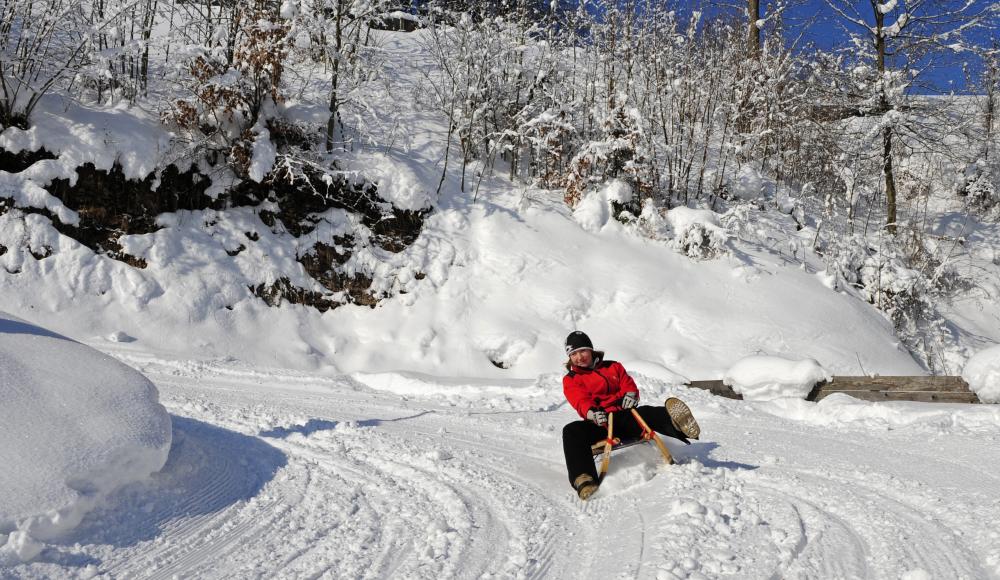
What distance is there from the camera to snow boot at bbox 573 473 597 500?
369 centimetres

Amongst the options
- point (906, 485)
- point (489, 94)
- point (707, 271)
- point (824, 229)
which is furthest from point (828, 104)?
point (906, 485)

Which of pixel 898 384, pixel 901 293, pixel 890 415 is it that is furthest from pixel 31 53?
pixel 901 293

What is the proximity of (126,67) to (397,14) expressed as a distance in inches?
201

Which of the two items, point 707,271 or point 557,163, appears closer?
point 707,271

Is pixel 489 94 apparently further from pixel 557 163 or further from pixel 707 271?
pixel 707 271

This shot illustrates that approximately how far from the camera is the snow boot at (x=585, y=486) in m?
3.69

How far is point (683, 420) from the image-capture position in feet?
13.6

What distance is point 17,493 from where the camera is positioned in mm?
2643

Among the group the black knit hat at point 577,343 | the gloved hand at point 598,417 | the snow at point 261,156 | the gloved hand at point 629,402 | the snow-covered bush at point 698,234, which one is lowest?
the gloved hand at point 598,417

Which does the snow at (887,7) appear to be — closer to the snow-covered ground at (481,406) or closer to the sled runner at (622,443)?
the snow-covered ground at (481,406)

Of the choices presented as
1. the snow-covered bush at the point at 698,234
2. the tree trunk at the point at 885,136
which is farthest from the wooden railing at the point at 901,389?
the tree trunk at the point at 885,136

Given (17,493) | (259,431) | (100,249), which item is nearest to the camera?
(17,493)

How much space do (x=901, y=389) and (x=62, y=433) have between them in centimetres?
698

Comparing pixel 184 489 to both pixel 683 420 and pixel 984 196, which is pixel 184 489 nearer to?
pixel 683 420
